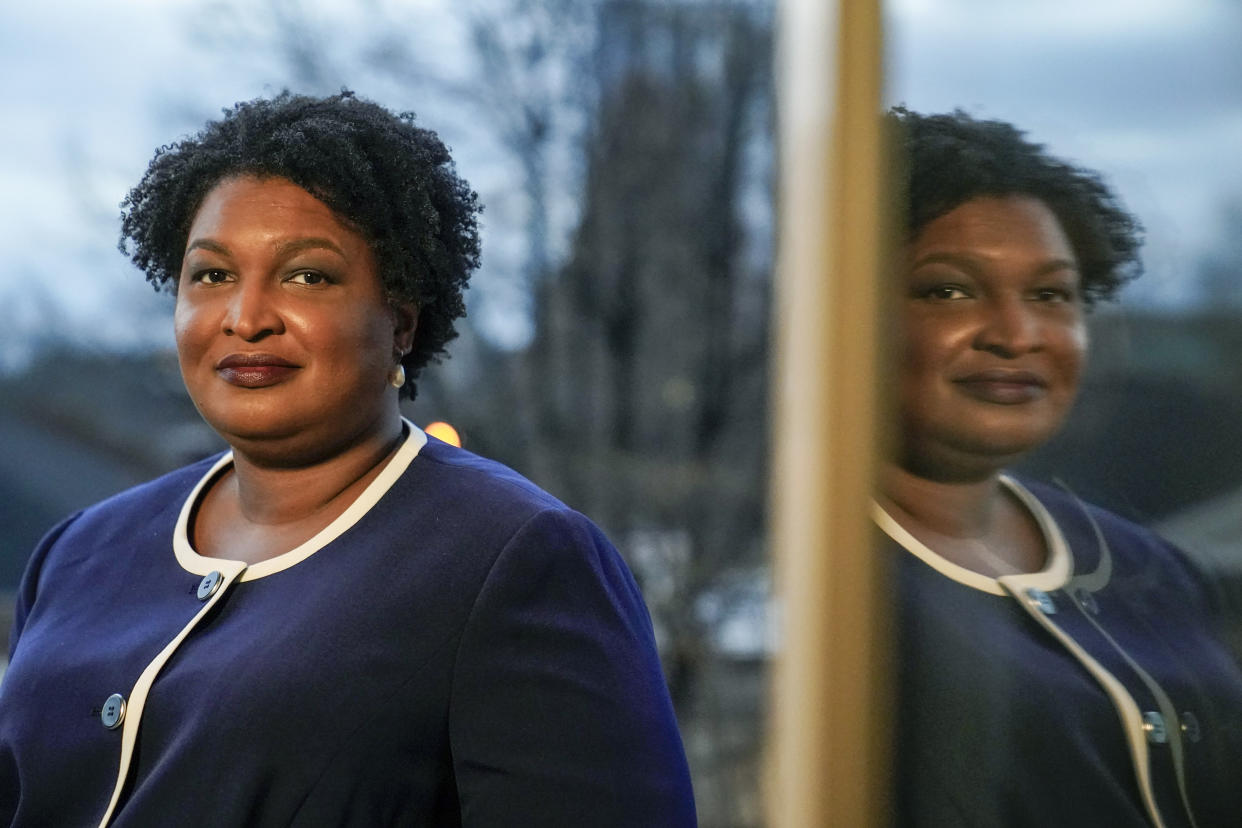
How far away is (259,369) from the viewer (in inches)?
73.5

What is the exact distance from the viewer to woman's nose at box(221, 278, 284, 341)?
186 cm

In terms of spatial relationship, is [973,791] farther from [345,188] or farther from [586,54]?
[586,54]

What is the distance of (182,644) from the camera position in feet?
5.97

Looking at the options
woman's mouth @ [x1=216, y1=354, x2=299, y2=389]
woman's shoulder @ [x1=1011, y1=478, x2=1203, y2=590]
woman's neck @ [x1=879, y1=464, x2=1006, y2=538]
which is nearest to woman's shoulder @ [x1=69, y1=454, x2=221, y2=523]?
woman's mouth @ [x1=216, y1=354, x2=299, y2=389]

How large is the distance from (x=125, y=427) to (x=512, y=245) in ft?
7.41

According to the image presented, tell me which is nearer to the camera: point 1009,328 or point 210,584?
point 1009,328

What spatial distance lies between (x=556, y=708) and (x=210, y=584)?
500 mm

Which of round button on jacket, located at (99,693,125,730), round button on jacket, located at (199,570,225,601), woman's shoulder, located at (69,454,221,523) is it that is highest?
woman's shoulder, located at (69,454,221,523)

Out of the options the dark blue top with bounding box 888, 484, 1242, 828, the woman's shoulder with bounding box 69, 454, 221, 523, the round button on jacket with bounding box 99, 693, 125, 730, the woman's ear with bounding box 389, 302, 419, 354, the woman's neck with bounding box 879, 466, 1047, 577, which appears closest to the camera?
the dark blue top with bounding box 888, 484, 1242, 828

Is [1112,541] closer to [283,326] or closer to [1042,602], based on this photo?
[1042,602]

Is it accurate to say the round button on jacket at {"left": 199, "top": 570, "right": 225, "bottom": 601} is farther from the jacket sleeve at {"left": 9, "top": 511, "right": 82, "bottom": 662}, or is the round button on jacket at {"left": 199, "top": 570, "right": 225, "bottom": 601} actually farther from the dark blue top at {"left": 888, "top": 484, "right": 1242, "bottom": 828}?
the dark blue top at {"left": 888, "top": 484, "right": 1242, "bottom": 828}

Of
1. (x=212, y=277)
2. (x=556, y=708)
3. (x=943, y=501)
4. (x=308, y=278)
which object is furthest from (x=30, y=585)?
(x=943, y=501)

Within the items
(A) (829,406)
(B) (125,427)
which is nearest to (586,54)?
(B) (125,427)

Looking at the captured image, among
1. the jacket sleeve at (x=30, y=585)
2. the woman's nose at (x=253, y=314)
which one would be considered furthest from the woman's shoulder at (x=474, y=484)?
the jacket sleeve at (x=30, y=585)
